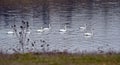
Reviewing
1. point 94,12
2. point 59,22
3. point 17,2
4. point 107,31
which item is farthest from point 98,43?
point 17,2

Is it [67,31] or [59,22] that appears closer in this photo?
[67,31]

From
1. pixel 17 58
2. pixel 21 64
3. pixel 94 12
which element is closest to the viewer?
pixel 21 64

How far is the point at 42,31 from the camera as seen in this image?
2725 cm

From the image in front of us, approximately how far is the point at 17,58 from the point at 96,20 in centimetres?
2465

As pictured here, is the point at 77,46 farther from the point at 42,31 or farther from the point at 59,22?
the point at 59,22

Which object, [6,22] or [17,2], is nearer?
[6,22]

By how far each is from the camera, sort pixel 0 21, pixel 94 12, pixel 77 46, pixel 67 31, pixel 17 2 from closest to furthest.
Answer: pixel 77 46 → pixel 67 31 → pixel 0 21 → pixel 94 12 → pixel 17 2

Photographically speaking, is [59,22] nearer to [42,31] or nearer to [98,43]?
[42,31]

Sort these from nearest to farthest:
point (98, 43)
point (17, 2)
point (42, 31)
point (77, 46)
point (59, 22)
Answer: point (77, 46) < point (98, 43) < point (42, 31) < point (59, 22) < point (17, 2)

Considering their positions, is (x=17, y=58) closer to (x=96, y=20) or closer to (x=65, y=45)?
(x=65, y=45)

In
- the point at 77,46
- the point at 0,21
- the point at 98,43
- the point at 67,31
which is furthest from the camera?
the point at 0,21

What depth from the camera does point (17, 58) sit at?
33.5 feet

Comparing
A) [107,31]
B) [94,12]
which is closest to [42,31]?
[107,31]

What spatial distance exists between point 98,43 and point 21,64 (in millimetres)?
14165
